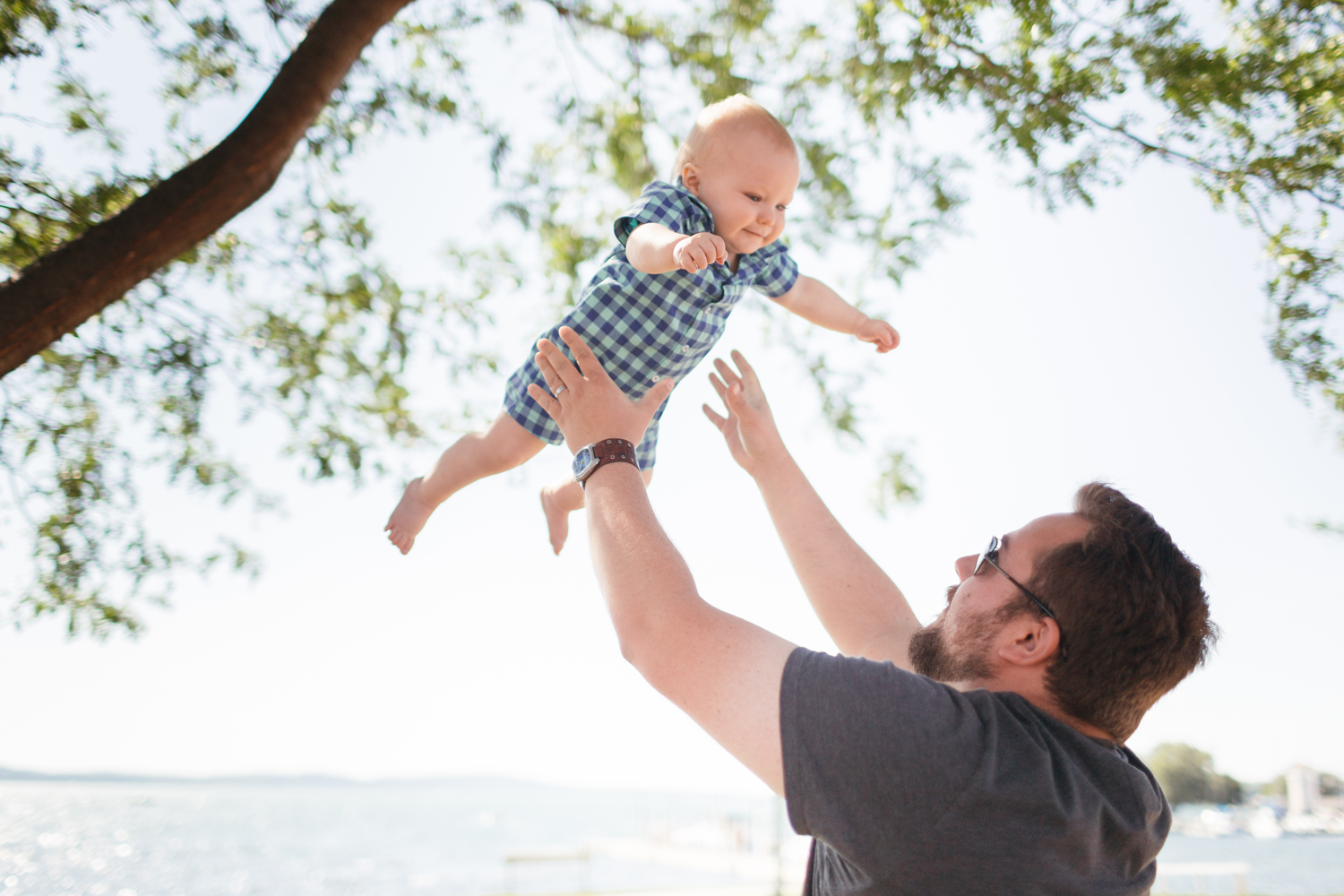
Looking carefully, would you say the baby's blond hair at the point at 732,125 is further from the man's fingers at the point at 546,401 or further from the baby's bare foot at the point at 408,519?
the baby's bare foot at the point at 408,519

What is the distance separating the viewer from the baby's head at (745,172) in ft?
6.31

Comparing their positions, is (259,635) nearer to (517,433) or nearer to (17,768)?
(17,768)

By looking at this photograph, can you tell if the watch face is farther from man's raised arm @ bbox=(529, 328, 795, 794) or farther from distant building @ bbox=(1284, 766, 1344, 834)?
distant building @ bbox=(1284, 766, 1344, 834)

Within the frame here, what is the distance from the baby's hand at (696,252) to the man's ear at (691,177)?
1.58 ft

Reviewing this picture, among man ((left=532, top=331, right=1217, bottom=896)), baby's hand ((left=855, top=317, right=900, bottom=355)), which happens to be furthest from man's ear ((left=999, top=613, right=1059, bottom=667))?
baby's hand ((left=855, top=317, right=900, bottom=355))

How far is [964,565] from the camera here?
185cm

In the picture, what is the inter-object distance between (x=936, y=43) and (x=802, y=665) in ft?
6.04

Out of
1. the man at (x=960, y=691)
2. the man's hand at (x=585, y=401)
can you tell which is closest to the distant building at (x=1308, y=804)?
the man at (x=960, y=691)

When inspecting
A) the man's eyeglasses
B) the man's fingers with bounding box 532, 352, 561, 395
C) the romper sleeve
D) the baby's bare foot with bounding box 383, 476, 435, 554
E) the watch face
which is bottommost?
the man's eyeglasses

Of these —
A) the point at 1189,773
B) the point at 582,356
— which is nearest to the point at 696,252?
the point at 582,356

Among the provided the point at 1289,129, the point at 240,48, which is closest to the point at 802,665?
the point at 1289,129

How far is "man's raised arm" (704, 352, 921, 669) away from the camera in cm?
210

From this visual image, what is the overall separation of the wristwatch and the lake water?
32.3 ft

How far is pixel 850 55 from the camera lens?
137 inches
